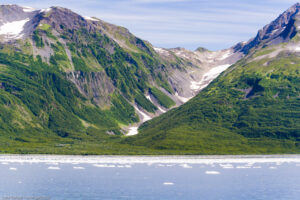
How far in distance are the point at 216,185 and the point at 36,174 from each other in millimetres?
52062

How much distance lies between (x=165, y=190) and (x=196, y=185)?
13822mm

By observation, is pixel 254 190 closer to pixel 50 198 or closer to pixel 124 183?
pixel 124 183

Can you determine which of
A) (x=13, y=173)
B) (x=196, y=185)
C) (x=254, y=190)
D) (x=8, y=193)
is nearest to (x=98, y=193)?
(x=8, y=193)

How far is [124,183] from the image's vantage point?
116 m

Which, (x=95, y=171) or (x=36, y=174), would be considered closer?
(x=36, y=174)

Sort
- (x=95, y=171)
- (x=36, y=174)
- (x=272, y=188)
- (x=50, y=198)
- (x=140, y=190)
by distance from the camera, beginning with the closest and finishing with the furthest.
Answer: (x=50, y=198)
(x=140, y=190)
(x=272, y=188)
(x=36, y=174)
(x=95, y=171)

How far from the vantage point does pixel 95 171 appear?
14762 cm

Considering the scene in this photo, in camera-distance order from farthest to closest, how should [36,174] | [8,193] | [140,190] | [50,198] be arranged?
1. [36,174]
2. [140,190]
3. [8,193]
4. [50,198]

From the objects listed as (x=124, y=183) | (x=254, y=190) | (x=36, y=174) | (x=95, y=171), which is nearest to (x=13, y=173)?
(x=36, y=174)

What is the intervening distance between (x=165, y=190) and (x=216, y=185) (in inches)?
684

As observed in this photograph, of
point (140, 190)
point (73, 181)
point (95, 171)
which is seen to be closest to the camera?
point (140, 190)

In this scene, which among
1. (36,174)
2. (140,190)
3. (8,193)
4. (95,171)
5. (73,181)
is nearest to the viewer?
(8,193)

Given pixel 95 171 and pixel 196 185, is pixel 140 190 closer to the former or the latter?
pixel 196 185

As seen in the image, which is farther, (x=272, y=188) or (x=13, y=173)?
(x=13, y=173)
